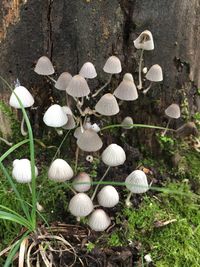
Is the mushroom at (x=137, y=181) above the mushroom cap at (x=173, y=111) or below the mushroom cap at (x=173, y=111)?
below

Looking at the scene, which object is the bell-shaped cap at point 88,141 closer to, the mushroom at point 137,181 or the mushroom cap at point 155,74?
the mushroom at point 137,181

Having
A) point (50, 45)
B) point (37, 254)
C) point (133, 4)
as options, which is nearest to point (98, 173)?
point (37, 254)

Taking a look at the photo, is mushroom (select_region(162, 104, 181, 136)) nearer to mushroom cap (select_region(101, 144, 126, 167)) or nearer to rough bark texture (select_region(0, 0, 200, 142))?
rough bark texture (select_region(0, 0, 200, 142))

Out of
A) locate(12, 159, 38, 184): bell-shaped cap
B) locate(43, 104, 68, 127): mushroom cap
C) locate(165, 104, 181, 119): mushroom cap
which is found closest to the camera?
locate(12, 159, 38, 184): bell-shaped cap

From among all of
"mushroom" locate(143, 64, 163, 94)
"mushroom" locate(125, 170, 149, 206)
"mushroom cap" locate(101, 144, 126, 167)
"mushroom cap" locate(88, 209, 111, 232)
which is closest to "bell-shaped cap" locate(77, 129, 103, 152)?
"mushroom cap" locate(101, 144, 126, 167)

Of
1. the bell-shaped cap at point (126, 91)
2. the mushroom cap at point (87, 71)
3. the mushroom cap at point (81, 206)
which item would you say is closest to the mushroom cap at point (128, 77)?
the bell-shaped cap at point (126, 91)

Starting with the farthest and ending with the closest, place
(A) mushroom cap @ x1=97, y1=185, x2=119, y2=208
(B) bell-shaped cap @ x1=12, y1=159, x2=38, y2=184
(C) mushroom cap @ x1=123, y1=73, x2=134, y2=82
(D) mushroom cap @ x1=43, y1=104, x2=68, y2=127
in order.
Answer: (C) mushroom cap @ x1=123, y1=73, x2=134, y2=82 < (D) mushroom cap @ x1=43, y1=104, x2=68, y2=127 < (A) mushroom cap @ x1=97, y1=185, x2=119, y2=208 < (B) bell-shaped cap @ x1=12, y1=159, x2=38, y2=184
